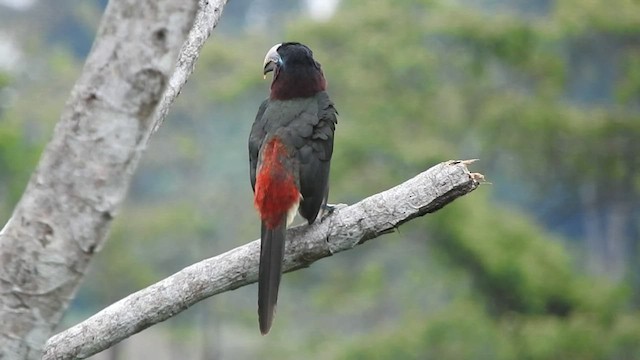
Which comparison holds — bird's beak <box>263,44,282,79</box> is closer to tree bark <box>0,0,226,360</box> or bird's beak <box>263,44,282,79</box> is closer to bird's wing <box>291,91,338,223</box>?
bird's wing <box>291,91,338,223</box>

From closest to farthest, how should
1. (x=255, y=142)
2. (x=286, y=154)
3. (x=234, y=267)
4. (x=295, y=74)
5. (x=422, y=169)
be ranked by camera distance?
(x=234, y=267)
(x=286, y=154)
(x=255, y=142)
(x=295, y=74)
(x=422, y=169)

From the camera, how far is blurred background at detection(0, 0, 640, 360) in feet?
37.2

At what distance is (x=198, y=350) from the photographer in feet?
65.6

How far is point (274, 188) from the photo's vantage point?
396 cm

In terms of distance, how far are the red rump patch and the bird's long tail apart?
7.4 inches

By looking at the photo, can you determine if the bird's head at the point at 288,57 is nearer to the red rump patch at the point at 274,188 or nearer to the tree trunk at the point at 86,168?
the red rump patch at the point at 274,188

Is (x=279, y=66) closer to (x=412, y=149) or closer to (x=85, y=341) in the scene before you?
(x=85, y=341)

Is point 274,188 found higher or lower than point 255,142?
lower

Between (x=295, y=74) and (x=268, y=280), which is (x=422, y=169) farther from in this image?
(x=268, y=280)

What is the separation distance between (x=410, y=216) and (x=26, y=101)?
15.3 m

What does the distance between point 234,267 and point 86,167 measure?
153 cm

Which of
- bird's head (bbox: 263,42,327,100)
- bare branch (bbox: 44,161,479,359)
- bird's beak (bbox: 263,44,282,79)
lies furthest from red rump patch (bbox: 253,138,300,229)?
bird's beak (bbox: 263,44,282,79)

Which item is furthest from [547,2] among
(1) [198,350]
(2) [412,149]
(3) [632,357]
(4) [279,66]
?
(4) [279,66]

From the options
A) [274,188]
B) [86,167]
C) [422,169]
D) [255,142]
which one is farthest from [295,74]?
[422,169]
